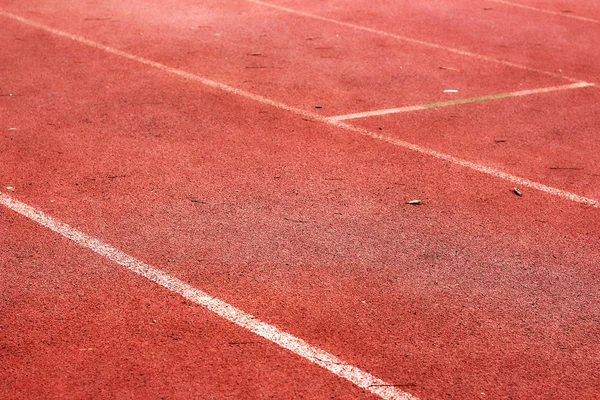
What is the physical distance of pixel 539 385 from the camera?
4.98m

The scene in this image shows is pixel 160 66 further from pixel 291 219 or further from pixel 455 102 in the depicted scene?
pixel 291 219

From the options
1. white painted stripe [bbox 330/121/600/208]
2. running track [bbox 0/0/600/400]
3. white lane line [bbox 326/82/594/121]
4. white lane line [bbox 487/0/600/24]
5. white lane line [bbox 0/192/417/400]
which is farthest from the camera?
white lane line [bbox 487/0/600/24]

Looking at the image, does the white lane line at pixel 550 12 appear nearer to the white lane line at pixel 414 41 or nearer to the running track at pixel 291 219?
the running track at pixel 291 219

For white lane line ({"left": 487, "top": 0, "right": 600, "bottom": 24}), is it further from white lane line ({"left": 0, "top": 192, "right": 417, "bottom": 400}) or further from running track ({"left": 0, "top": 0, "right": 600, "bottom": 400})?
white lane line ({"left": 0, "top": 192, "right": 417, "bottom": 400})

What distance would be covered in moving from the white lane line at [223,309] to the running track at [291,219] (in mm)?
18

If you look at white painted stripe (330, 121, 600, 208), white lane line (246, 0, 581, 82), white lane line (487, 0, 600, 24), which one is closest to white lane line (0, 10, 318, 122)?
white painted stripe (330, 121, 600, 208)

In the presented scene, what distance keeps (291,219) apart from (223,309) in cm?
151

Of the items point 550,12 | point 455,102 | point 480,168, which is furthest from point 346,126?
point 550,12

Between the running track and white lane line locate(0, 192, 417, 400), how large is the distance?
0.06 ft

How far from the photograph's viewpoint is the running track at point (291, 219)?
199 inches

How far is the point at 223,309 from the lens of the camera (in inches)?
218

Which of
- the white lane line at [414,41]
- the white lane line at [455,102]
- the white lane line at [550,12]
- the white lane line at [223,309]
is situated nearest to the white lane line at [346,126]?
the white lane line at [455,102]

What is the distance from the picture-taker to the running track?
505 cm

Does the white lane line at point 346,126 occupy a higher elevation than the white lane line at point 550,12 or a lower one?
lower
